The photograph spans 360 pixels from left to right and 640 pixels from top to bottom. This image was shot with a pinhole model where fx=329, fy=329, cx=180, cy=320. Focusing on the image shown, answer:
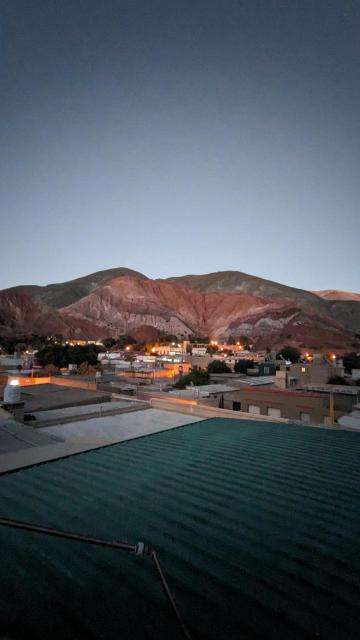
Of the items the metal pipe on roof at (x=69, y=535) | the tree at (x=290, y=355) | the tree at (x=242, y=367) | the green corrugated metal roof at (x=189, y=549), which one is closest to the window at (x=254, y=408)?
the green corrugated metal roof at (x=189, y=549)

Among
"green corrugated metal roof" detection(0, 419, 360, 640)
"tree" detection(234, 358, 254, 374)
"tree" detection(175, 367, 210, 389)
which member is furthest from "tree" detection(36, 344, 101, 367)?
"green corrugated metal roof" detection(0, 419, 360, 640)

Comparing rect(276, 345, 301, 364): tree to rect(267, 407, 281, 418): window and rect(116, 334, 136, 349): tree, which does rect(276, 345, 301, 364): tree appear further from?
rect(267, 407, 281, 418): window

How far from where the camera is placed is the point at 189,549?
3152mm

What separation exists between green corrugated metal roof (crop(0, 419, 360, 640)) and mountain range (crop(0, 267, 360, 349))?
107981mm

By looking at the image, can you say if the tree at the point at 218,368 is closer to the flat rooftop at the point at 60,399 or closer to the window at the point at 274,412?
the window at the point at 274,412

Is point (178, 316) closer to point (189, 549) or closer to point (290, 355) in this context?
point (290, 355)

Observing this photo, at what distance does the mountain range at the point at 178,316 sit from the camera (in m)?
122

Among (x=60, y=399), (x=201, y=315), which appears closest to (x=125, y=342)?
(x=201, y=315)

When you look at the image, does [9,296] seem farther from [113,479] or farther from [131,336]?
[113,479]

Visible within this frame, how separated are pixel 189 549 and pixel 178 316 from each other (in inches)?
6379

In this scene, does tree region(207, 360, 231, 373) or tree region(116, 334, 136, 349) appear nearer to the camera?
tree region(207, 360, 231, 373)

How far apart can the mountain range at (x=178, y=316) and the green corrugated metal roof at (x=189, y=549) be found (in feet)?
354

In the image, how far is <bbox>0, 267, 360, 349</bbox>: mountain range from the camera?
122394 mm

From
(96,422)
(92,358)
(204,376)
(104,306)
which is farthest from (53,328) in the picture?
(96,422)
